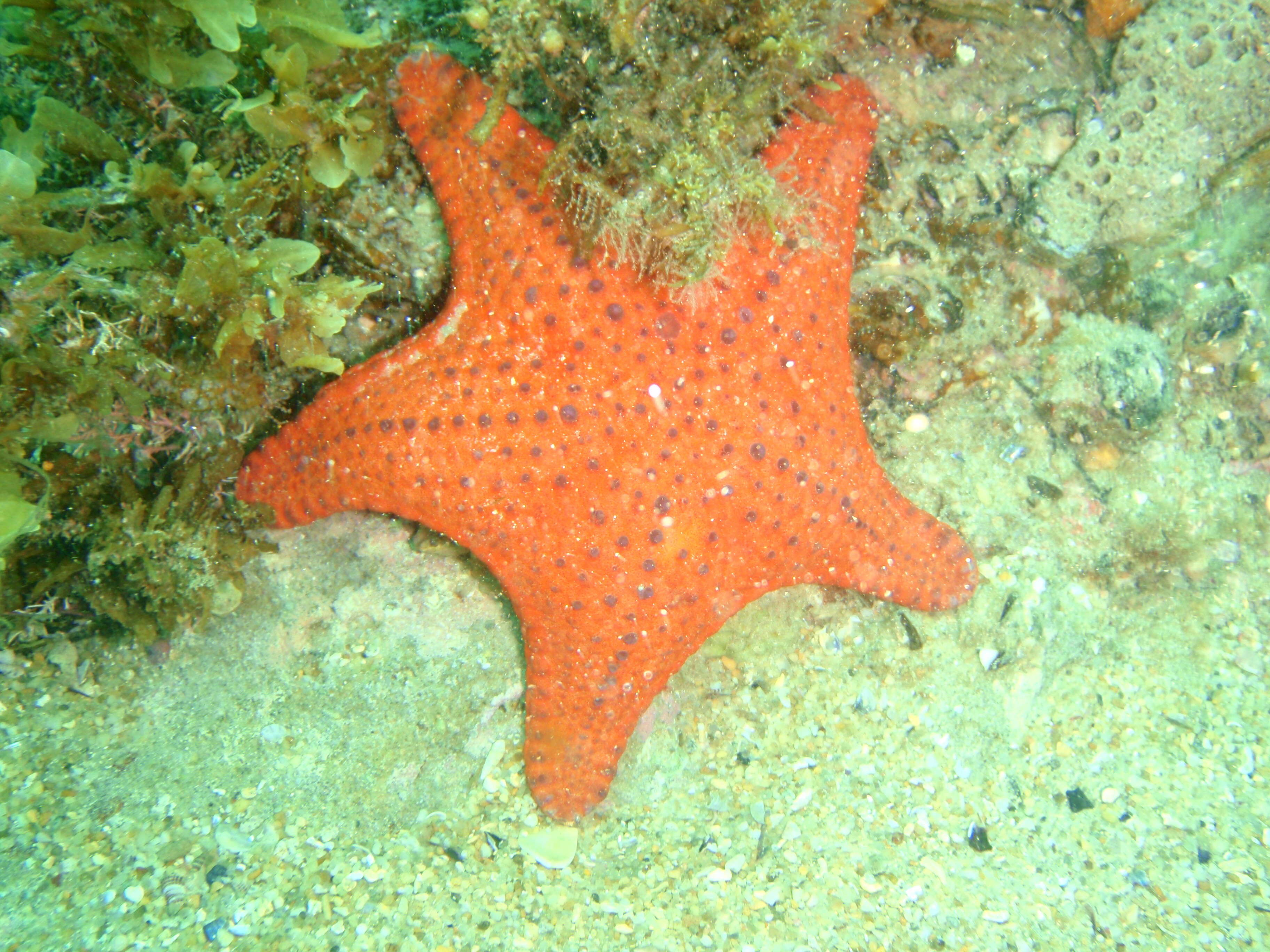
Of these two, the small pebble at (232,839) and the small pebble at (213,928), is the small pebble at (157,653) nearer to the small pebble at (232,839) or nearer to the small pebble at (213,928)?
the small pebble at (232,839)

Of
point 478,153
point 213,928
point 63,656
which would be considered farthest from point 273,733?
point 478,153

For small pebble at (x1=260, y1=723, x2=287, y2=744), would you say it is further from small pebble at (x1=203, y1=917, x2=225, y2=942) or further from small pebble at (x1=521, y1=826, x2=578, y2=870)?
small pebble at (x1=521, y1=826, x2=578, y2=870)

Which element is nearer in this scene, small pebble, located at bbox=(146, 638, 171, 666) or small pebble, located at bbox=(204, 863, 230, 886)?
small pebble, located at bbox=(204, 863, 230, 886)

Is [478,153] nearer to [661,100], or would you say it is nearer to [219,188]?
[661,100]

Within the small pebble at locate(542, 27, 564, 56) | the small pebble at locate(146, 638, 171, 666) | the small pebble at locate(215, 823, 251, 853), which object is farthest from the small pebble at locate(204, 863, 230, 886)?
the small pebble at locate(542, 27, 564, 56)

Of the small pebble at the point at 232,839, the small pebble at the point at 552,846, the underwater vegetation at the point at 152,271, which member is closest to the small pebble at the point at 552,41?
the underwater vegetation at the point at 152,271

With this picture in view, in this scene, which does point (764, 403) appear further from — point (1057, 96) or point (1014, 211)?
point (1057, 96)
